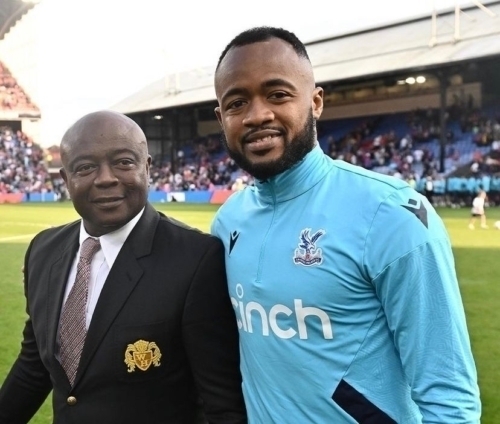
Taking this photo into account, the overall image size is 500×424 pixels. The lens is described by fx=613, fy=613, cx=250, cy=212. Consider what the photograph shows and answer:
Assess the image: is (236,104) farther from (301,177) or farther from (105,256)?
(105,256)

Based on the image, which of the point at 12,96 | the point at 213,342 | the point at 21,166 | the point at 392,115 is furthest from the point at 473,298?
the point at 12,96

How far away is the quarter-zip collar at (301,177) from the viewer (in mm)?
1691

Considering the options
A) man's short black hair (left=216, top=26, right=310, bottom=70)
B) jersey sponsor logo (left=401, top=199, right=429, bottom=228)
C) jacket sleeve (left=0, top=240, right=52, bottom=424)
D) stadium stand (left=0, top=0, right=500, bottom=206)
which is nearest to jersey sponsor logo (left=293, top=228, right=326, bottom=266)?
jersey sponsor logo (left=401, top=199, right=429, bottom=228)

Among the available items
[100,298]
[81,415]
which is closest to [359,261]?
[100,298]

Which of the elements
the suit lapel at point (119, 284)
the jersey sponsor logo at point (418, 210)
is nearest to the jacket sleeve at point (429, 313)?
the jersey sponsor logo at point (418, 210)

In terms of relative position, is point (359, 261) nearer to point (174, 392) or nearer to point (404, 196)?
point (404, 196)

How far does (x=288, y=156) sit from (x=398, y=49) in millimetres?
25979

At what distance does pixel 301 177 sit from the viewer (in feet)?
5.55

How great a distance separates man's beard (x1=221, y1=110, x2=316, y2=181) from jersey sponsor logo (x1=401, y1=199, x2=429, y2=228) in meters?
0.35

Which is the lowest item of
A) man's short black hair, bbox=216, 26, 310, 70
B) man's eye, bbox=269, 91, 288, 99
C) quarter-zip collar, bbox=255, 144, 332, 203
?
quarter-zip collar, bbox=255, 144, 332, 203

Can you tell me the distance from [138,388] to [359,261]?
80 cm

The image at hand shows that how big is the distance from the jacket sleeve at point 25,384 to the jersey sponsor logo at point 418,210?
1.36 m

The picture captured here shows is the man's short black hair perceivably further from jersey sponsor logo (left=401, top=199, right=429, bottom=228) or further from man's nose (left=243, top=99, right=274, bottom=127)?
jersey sponsor logo (left=401, top=199, right=429, bottom=228)

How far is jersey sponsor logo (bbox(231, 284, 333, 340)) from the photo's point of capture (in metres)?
1.56
